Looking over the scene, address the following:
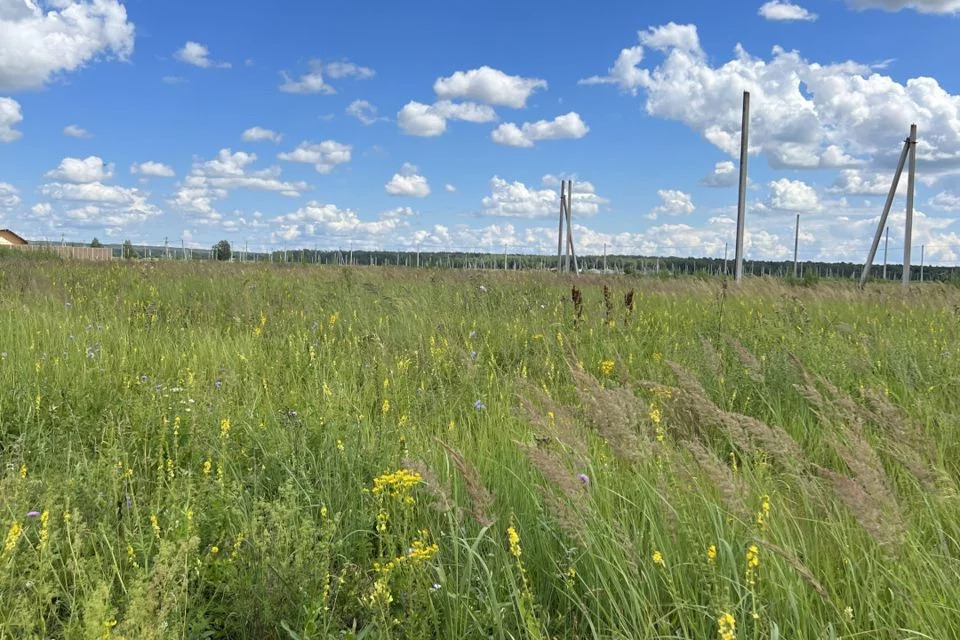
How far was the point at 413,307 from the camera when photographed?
6973 mm

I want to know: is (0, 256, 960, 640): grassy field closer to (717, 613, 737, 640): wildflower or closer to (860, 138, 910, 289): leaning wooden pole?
(717, 613, 737, 640): wildflower

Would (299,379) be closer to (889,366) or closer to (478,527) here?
(478,527)

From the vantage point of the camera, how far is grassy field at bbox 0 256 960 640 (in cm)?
155

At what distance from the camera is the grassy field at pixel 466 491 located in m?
1.55

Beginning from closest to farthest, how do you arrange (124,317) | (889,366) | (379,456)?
(379,456) → (889,366) → (124,317)

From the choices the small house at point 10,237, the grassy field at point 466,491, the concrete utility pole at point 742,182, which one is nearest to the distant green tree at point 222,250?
the small house at point 10,237

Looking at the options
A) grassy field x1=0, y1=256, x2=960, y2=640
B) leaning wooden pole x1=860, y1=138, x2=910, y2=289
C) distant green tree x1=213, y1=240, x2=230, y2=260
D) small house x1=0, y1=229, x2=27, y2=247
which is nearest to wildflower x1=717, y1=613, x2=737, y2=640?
grassy field x1=0, y1=256, x2=960, y2=640

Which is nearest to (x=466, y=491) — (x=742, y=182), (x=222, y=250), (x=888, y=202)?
(x=742, y=182)

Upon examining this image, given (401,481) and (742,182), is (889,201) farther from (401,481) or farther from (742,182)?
(401,481)

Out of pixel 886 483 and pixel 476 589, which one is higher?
pixel 886 483

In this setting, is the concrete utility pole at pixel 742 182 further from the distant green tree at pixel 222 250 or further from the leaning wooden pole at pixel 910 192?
the distant green tree at pixel 222 250

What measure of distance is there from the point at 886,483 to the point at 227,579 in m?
1.91

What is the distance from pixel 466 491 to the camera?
7.39 ft

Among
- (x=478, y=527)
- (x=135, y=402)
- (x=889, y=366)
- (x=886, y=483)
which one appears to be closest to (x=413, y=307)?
(x=135, y=402)
